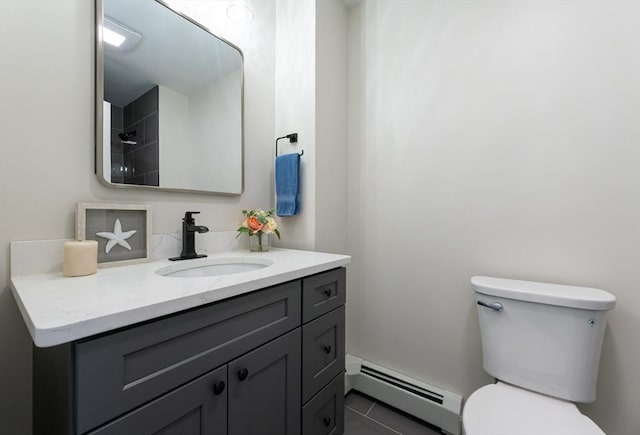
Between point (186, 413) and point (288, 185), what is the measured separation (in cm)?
111

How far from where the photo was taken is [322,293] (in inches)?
42.2

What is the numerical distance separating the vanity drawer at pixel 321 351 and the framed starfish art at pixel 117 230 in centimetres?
75

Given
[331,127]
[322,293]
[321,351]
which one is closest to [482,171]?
[331,127]

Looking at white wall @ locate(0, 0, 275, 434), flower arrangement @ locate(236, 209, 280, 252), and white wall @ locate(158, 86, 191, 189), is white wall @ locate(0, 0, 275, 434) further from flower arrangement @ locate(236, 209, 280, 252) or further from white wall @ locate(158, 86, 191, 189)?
flower arrangement @ locate(236, 209, 280, 252)

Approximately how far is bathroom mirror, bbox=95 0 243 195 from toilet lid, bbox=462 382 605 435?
55.3 inches

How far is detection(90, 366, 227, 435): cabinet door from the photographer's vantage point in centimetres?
54

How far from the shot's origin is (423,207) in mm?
1491

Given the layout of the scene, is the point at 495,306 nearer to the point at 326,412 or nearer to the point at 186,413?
the point at 326,412

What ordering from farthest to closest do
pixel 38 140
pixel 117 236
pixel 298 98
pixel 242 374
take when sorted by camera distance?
1. pixel 298 98
2. pixel 117 236
3. pixel 38 140
4. pixel 242 374

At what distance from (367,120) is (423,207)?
0.67 meters

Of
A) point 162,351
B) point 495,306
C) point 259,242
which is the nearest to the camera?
point 162,351

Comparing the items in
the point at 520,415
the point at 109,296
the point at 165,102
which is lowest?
the point at 520,415

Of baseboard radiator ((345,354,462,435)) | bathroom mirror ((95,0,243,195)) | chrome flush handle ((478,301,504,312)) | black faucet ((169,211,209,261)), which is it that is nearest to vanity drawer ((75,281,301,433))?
black faucet ((169,211,209,261))

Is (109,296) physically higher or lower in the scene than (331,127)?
lower
